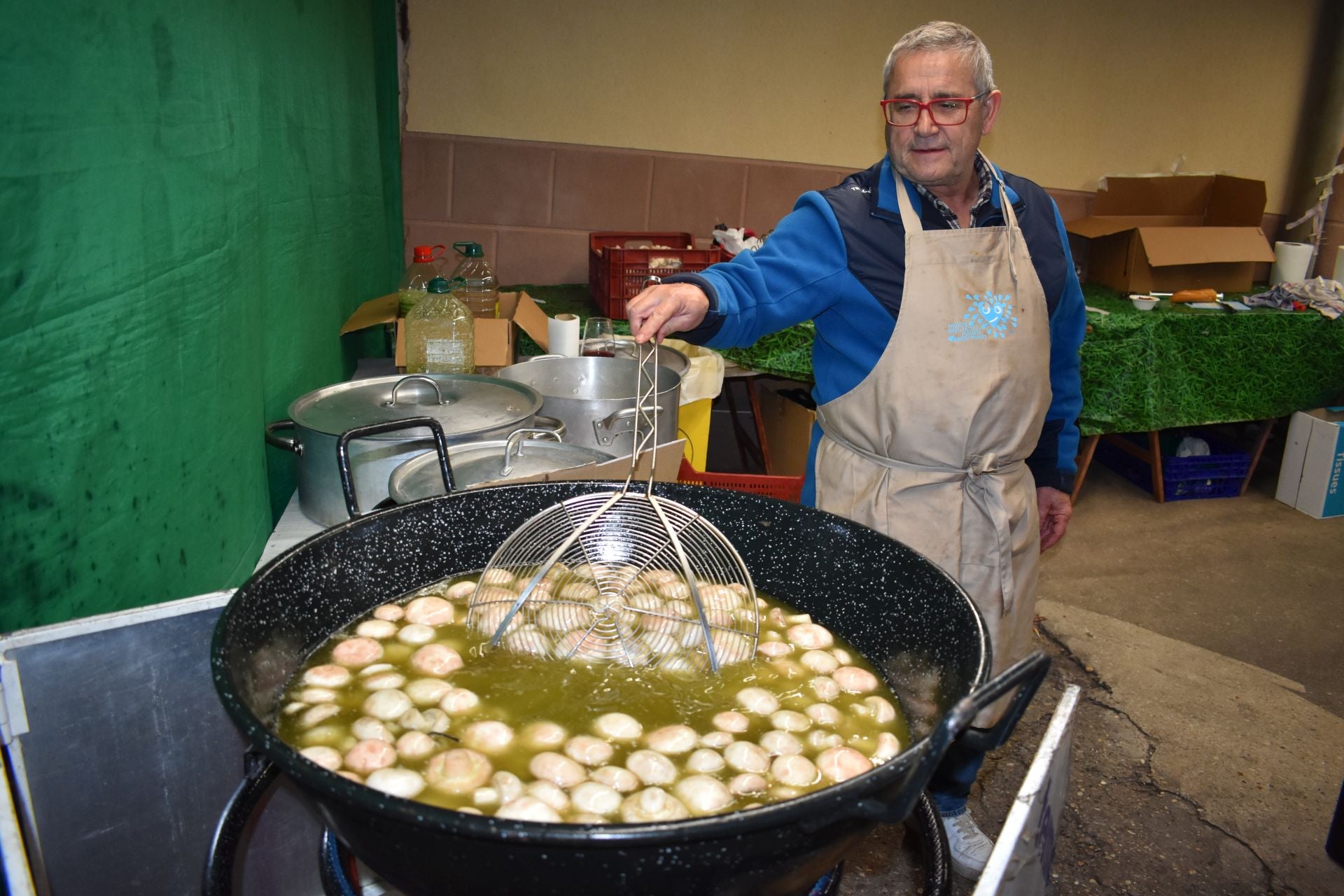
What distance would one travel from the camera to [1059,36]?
538 cm

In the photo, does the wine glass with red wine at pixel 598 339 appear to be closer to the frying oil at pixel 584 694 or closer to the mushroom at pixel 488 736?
the frying oil at pixel 584 694

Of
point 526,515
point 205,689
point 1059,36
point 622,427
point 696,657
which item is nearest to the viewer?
point 205,689

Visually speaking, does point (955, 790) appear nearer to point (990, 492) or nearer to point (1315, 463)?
point (990, 492)

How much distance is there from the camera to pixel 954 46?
6.12ft

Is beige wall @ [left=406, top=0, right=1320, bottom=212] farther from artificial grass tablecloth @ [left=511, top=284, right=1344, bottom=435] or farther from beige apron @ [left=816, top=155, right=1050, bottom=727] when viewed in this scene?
beige apron @ [left=816, top=155, right=1050, bottom=727]

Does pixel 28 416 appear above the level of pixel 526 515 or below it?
above

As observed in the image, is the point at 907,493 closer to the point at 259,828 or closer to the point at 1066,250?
the point at 1066,250

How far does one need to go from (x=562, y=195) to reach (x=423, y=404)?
2.91m

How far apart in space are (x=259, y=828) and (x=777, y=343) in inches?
111

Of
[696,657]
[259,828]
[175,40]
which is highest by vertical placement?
[175,40]

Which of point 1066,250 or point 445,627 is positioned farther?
point 1066,250

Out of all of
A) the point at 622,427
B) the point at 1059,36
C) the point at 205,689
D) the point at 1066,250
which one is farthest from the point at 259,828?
the point at 1059,36

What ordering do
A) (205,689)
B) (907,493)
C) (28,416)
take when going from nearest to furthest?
1. (28,416)
2. (205,689)
3. (907,493)

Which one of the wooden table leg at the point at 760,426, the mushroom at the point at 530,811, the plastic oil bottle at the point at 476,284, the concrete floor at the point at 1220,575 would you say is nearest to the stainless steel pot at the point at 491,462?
the mushroom at the point at 530,811
